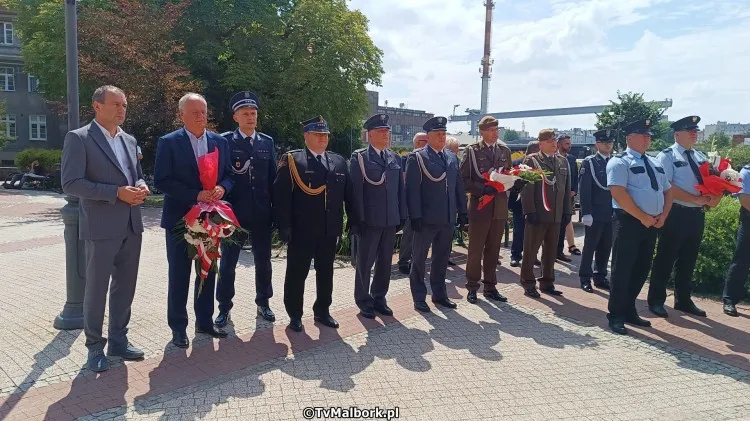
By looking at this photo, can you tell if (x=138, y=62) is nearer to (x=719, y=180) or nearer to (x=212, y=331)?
(x=212, y=331)

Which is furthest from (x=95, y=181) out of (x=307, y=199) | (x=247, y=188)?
(x=307, y=199)

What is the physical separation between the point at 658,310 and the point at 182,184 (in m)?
5.39

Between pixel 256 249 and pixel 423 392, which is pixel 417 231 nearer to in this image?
pixel 256 249

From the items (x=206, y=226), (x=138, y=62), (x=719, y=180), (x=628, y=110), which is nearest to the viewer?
(x=206, y=226)

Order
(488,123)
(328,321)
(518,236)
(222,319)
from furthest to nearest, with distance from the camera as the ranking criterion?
(518,236) → (488,123) → (328,321) → (222,319)

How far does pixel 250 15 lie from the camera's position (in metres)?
22.6

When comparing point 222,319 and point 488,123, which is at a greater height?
point 488,123

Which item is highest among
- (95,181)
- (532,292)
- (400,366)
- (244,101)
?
(244,101)

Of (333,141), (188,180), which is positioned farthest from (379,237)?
(333,141)

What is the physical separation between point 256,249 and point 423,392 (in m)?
2.40

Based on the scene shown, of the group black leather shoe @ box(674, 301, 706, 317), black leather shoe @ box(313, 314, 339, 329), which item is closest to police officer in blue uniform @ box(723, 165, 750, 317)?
black leather shoe @ box(674, 301, 706, 317)

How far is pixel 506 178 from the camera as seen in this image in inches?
247

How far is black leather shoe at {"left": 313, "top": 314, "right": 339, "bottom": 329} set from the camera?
5.48 m

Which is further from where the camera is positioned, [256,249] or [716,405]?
[256,249]
